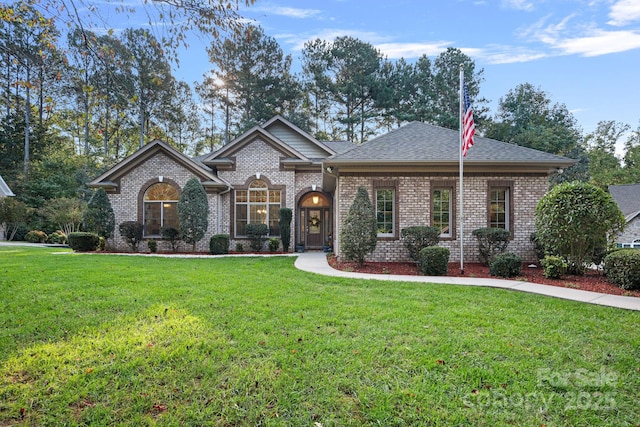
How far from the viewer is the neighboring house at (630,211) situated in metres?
19.4

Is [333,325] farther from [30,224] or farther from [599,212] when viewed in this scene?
[30,224]

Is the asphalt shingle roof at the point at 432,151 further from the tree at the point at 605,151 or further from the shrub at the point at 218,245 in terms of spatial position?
the tree at the point at 605,151

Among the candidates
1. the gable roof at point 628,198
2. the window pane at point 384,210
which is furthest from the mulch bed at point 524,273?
the gable roof at point 628,198

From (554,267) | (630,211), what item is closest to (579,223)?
(554,267)

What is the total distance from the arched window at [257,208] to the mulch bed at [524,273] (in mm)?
5825

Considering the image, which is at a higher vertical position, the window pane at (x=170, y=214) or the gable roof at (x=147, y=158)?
the gable roof at (x=147, y=158)

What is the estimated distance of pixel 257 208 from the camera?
625 inches

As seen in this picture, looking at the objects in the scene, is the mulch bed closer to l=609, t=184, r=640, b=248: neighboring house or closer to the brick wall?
the brick wall

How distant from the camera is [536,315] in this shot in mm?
5086

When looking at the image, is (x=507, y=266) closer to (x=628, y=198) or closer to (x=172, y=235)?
(x=172, y=235)

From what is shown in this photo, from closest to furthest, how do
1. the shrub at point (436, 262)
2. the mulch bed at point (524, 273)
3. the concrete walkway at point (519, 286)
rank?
the concrete walkway at point (519, 286), the mulch bed at point (524, 273), the shrub at point (436, 262)

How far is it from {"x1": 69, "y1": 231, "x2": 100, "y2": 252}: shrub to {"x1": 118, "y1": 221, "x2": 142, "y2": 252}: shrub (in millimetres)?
1410

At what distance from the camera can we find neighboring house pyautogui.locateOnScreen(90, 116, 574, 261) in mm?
10719

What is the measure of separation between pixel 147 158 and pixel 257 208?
210 inches
